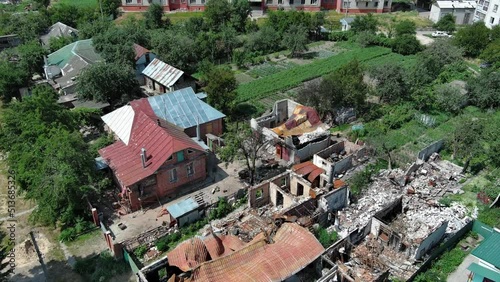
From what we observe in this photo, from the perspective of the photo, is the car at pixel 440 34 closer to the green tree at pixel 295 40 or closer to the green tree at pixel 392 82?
the green tree at pixel 295 40

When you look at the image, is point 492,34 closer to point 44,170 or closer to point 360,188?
point 360,188

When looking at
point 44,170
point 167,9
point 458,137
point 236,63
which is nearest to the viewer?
point 44,170

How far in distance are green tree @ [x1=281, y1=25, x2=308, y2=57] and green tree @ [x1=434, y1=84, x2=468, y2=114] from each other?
2114 cm

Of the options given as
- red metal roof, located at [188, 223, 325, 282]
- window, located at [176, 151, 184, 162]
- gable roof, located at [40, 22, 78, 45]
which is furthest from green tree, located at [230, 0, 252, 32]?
red metal roof, located at [188, 223, 325, 282]

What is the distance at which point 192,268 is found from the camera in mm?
22094

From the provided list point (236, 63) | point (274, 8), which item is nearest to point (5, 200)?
point (236, 63)

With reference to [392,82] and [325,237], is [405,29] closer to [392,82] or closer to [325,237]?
[392,82]

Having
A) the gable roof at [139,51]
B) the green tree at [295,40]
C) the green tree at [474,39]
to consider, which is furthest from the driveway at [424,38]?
the gable roof at [139,51]

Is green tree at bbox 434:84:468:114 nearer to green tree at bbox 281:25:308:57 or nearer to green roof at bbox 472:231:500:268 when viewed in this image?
green tree at bbox 281:25:308:57

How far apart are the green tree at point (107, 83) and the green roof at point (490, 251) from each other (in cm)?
3393

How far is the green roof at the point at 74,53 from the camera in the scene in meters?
49.6

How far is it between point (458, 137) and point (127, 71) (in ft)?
103

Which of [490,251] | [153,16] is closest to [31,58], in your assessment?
[153,16]

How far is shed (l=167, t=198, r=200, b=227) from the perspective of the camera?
91.5 feet
